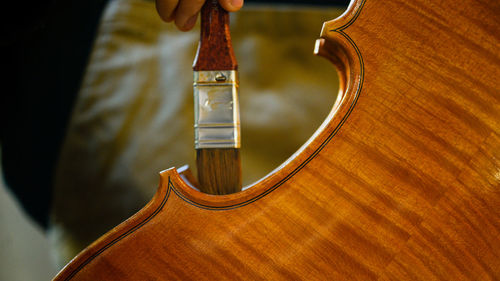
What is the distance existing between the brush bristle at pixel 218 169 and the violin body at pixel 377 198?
0.12 feet

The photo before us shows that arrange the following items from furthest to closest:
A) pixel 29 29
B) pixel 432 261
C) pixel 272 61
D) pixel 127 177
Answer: pixel 272 61 → pixel 127 177 → pixel 29 29 → pixel 432 261

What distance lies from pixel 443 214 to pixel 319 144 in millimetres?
176

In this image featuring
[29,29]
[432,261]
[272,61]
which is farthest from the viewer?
[272,61]

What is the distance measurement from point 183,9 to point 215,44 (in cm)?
11

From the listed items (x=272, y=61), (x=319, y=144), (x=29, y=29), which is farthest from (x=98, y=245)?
(x=272, y=61)

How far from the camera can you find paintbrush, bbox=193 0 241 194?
1.71 feet

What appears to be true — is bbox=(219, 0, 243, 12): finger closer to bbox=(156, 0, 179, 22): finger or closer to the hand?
the hand

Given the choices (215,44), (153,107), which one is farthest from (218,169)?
(153,107)

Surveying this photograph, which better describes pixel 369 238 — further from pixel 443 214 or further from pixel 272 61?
pixel 272 61

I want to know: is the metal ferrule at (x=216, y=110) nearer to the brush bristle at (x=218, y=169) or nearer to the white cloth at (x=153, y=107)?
the brush bristle at (x=218, y=169)

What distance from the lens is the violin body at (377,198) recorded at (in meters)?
0.46

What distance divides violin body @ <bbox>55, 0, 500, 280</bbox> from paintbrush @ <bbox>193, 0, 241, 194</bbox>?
42 mm

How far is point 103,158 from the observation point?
4.03 feet

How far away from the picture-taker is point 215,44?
0.55 m
